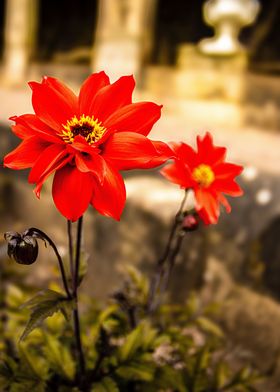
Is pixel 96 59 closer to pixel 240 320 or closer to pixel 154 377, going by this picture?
pixel 240 320

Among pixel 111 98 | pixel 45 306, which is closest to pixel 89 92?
pixel 111 98

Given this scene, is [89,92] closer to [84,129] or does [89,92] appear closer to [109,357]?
[84,129]

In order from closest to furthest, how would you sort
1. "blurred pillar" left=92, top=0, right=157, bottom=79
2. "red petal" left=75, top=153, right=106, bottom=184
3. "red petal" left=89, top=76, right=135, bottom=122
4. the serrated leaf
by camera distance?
"red petal" left=75, top=153, right=106, bottom=184 → "red petal" left=89, top=76, right=135, bottom=122 → the serrated leaf → "blurred pillar" left=92, top=0, right=157, bottom=79

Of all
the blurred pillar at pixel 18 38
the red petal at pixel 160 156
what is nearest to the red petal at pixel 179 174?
the red petal at pixel 160 156

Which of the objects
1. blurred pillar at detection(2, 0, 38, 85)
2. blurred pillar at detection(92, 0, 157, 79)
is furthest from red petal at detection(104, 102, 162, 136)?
blurred pillar at detection(2, 0, 38, 85)

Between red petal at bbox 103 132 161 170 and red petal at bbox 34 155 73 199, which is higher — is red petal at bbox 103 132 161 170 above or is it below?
above

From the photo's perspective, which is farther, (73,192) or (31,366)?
(31,366)

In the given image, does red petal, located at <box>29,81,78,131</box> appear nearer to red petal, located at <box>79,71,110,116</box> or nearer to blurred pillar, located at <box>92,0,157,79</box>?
red petal, located at <box>79,71,110,116</box>
